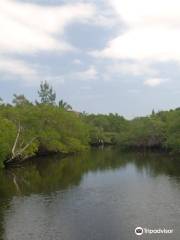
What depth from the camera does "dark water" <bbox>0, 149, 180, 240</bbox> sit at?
29.4 meters

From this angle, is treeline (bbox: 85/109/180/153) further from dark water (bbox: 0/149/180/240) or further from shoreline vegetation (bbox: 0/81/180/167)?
dark water (bbox: 0/149/180/240)

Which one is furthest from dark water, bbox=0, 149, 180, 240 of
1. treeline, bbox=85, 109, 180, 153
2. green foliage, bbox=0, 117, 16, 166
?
treeline, bbox=85, 109, 180, 153

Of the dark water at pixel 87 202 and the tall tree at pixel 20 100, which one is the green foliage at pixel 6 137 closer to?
the dark water at pixel 87 202

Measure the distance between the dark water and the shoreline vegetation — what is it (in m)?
5.52

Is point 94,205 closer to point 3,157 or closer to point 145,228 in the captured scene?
point 145,228

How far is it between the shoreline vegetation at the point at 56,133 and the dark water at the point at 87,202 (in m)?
5.52

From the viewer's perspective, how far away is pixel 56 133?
79.2m

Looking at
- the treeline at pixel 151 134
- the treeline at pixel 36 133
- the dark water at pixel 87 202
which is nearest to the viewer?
the dark water at pixel 87 202

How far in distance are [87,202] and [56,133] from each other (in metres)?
41.9

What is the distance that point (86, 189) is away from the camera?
44.8 metres

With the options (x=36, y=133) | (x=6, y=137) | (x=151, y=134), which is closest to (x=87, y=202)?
(x=6, y=137)

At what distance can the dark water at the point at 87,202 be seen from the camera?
1157 inches

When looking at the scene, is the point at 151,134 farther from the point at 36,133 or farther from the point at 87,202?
the point at 87,202

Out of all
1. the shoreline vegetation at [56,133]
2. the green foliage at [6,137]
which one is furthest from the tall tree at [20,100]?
the green foliage at [6,137]
